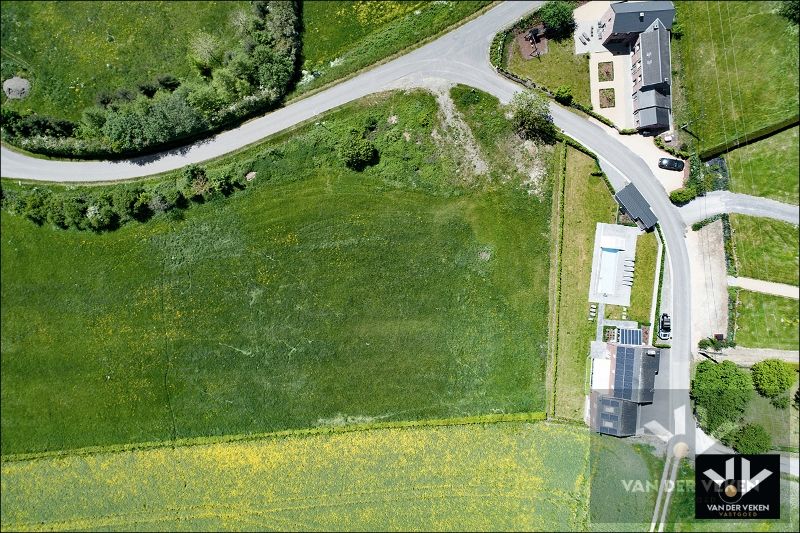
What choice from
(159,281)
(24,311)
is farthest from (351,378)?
(24,311)

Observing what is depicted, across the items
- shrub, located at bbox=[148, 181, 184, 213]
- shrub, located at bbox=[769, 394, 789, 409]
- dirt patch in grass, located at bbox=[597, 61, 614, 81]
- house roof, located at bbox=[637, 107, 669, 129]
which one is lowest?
shrub, located at bbox=[769, 394, 789, 409]

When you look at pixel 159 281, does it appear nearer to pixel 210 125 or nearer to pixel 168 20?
pixel 210 125

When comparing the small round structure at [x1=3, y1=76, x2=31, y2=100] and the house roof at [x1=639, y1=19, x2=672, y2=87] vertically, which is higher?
the house roof at [x1=639, y1=19, x2=672, y2=87]

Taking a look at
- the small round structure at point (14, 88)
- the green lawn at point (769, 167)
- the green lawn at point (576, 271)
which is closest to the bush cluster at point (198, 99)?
the small round structure at point (14, 88)

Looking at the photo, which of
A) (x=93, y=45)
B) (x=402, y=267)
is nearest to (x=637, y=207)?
(x=402, y=267)

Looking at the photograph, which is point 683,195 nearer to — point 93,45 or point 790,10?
point 790,10

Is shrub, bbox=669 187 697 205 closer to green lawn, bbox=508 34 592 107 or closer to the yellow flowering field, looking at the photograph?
green lawn, bbox=508 34 592 107

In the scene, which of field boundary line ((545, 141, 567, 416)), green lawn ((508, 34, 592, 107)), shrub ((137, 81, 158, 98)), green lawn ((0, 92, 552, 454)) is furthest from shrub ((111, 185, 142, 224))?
field boundary line ((545, 141, 567, 416))
